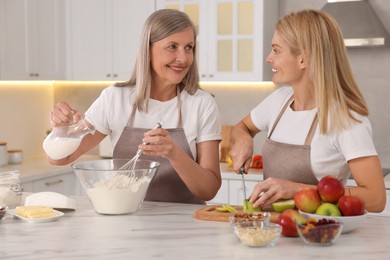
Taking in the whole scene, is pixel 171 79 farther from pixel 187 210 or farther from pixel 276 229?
Answer: pixel 276 229

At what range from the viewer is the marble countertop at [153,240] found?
5.75 ft

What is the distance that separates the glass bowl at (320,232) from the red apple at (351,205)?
102 mm

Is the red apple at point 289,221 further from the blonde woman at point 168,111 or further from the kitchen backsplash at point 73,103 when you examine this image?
the kitchen backsplash at point 73,103

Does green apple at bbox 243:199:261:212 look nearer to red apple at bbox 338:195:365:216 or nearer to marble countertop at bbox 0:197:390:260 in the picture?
marble countertop at bbox 0:197:390:260

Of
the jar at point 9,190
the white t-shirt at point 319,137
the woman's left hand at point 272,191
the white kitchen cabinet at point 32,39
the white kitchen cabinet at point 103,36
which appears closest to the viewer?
the woman's left hand at point 272,191

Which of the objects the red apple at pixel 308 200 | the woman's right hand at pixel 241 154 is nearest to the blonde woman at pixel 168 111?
the woman's right hand at pixel 241 154

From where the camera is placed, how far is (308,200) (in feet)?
6.31

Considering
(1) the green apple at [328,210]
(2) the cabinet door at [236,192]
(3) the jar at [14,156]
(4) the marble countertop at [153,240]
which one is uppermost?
(1) the green apple at [328,210]

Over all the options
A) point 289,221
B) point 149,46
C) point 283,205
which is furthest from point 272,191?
point 149,46

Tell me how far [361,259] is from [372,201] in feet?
1.37

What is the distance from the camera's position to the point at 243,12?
14.3 feet

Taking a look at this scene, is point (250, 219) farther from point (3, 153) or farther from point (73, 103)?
point (73, 103)

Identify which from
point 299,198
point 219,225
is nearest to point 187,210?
point 219,225

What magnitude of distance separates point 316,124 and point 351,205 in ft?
1.66
